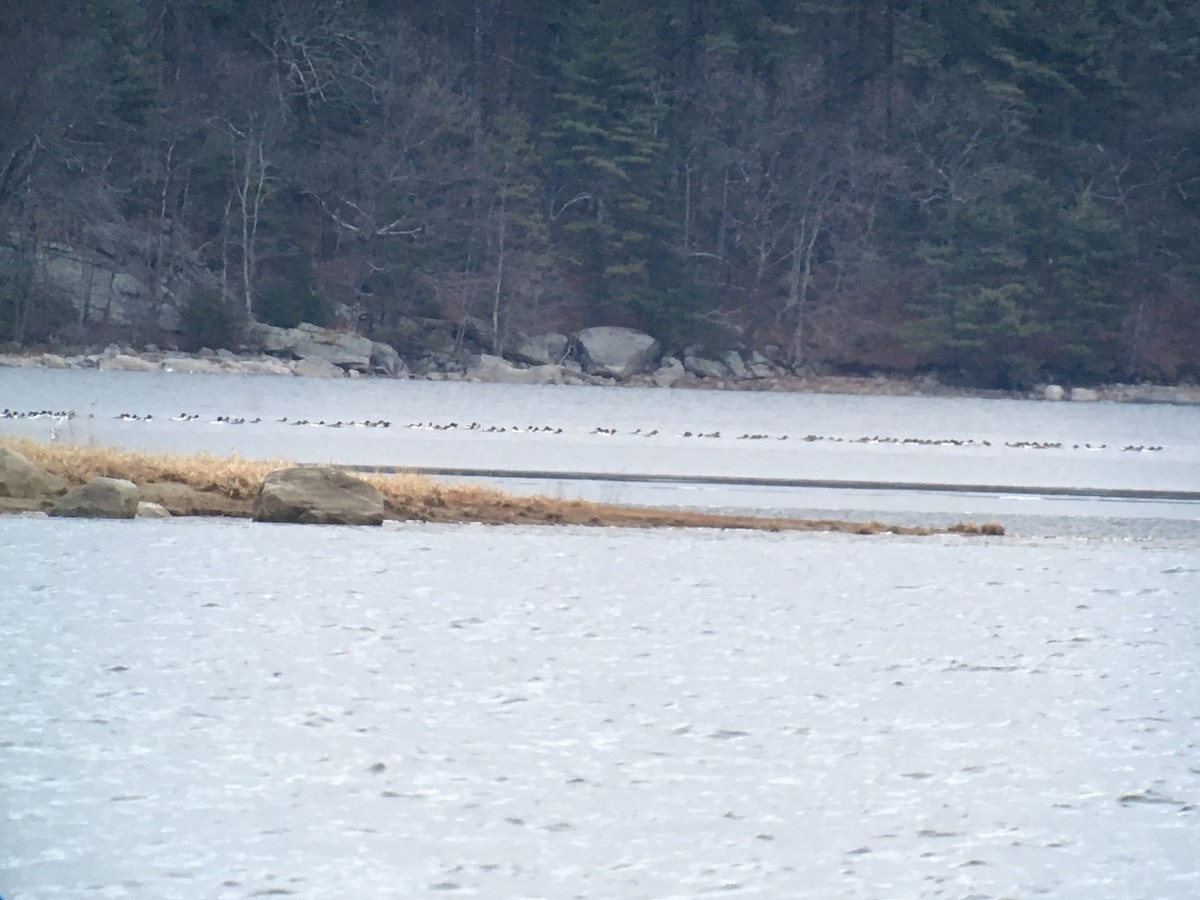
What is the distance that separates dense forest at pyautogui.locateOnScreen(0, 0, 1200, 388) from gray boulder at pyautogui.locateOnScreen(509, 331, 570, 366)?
0.85 m

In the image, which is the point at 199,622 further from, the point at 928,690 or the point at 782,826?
the point at 782,826

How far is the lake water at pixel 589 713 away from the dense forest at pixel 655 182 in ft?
181

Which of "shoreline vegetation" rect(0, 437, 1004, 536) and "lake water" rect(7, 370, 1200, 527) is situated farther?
"lake water" rect(7, 370, 1200, 527)

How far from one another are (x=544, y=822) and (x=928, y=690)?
4.11 m

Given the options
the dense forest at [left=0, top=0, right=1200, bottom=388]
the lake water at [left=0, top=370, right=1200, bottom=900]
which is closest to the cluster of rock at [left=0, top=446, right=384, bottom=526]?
the lake water at [left=0, top=370, right=1200, bottom=900]

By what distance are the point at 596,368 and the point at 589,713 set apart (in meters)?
67.0

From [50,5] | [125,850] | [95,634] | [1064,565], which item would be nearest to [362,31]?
[50,5]

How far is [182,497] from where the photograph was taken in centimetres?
2228

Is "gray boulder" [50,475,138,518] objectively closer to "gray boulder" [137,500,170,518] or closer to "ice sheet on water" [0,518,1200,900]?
"gray boulder" [137,500,170,518]

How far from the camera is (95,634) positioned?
13.1 m

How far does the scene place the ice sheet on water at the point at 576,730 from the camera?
830 cm

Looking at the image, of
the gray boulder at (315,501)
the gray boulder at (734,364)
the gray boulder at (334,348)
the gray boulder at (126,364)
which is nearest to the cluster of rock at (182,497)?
the gray boulder at (315,501)

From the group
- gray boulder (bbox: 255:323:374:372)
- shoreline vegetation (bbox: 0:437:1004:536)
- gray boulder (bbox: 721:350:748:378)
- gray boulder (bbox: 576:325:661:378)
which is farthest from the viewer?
gray boulder (bbox: 721:350:748:378)

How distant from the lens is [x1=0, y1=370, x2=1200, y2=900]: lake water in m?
8.33
